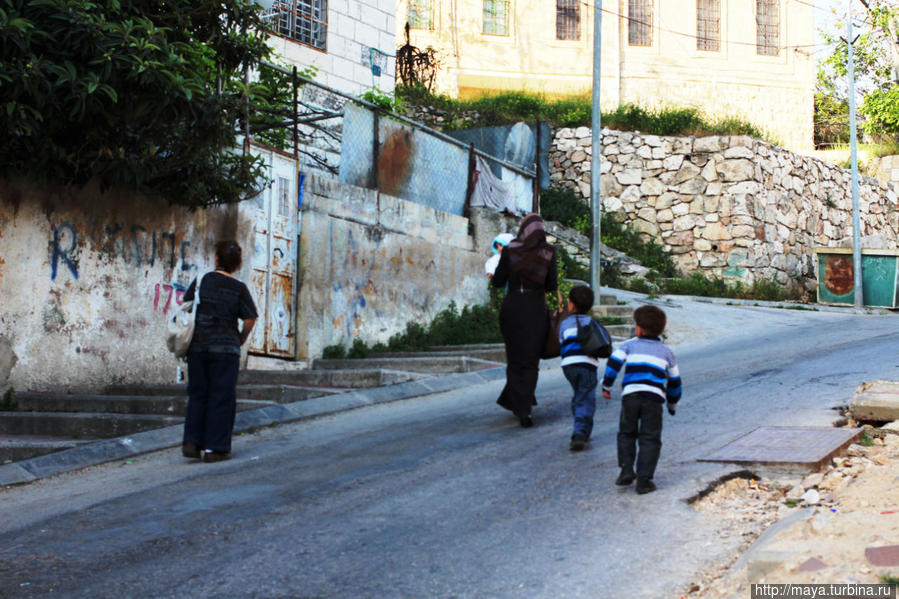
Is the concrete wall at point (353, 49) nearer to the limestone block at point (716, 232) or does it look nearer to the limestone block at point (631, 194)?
the limestone block at point (631, 194)

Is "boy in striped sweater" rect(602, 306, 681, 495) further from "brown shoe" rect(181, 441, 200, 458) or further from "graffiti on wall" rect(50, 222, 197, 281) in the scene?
"graffiti on wall" rect(50, 222, 197, 281)

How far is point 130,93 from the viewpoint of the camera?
329 inches

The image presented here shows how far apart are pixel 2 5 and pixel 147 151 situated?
1.79 m

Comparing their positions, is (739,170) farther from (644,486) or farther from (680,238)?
(644,486)

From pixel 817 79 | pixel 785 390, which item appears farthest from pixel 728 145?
pixel 785 390

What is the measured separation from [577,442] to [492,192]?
31.7 feet

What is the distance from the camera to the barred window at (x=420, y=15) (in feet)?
95.4

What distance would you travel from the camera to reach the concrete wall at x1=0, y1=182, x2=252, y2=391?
29.7ft

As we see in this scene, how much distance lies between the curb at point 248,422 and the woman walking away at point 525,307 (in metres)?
2.04

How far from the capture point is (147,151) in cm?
912

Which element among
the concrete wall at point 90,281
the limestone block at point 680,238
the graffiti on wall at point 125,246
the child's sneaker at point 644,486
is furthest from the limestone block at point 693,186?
the child's sneaker at point 644,486

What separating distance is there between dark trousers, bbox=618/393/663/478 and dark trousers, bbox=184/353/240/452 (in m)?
3.04

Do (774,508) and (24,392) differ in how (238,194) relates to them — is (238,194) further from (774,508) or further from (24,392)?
(774,508)

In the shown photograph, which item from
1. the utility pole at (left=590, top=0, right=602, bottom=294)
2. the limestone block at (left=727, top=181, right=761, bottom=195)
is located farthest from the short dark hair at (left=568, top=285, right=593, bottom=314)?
the limestone block at (left=727, top=181, right=761, bottom=195)
